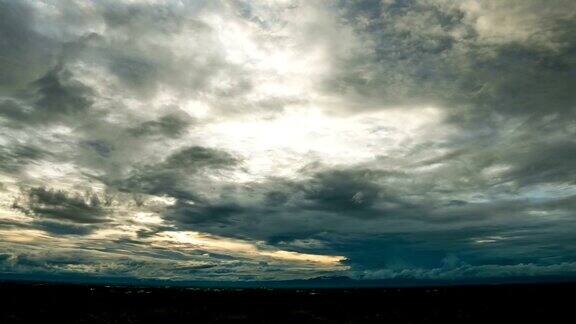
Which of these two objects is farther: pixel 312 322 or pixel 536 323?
pixel 312 322

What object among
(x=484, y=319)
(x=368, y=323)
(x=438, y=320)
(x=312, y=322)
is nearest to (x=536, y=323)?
(x=484, y=319)

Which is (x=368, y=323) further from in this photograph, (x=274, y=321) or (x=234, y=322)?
(x=234, y=322)

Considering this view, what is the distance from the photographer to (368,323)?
134ft

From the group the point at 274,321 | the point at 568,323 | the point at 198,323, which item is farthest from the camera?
the point at 274,321

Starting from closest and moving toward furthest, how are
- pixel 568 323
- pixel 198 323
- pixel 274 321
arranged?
1. pixel 568 323
2. pixel 198 323
3. pixel 274 321

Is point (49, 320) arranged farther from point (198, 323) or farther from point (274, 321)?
point (274, 321)

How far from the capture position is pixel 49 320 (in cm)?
4019

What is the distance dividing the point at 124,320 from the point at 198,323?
8408mm

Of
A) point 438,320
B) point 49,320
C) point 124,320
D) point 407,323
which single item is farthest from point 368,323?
point 49,320

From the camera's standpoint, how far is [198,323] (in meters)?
39.7

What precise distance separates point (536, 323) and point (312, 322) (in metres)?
20.8

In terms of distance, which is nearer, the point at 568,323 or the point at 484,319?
the point at 568,323

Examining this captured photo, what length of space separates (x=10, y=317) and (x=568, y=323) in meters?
52.7

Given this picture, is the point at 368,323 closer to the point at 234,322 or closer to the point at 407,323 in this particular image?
the point at 407,323
